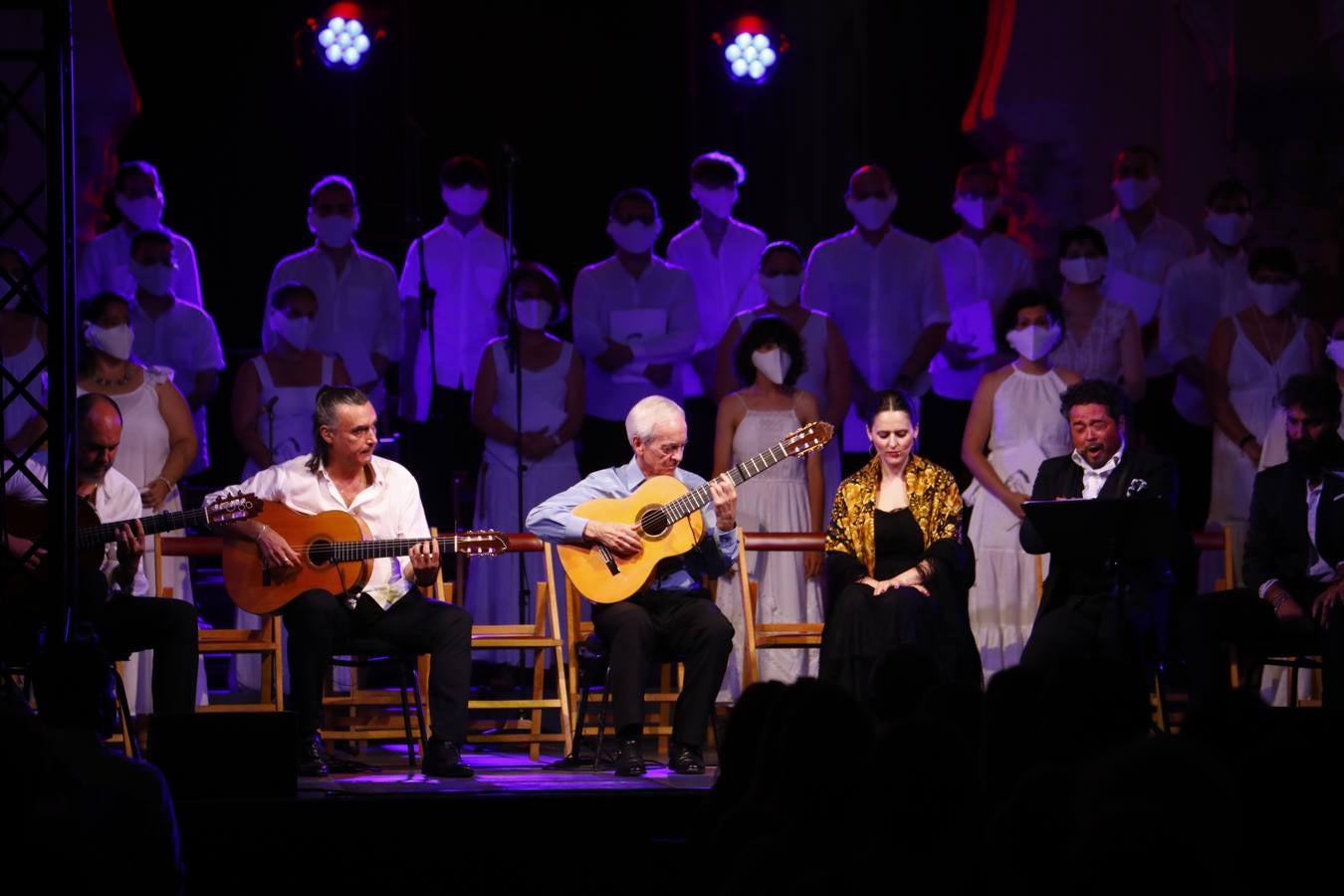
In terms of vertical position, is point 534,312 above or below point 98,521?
above

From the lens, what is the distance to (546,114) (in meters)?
11.7

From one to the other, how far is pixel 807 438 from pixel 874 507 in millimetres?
417

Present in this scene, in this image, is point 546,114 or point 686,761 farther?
point 546,114

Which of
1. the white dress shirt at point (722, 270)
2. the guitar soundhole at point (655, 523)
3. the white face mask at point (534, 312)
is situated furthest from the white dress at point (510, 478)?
the guitar soundhole at point (655, 523)

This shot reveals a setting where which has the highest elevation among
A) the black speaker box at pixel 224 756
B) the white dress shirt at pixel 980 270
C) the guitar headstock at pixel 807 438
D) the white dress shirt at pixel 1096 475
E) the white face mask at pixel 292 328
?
the white dress shirt at pixel 980 270

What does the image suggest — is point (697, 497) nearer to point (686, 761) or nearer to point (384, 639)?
point (686, 761)

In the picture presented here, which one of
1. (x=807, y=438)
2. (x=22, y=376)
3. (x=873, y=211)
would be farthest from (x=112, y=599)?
(x=873, y=211)

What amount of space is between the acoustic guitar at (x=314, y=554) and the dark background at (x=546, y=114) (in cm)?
450

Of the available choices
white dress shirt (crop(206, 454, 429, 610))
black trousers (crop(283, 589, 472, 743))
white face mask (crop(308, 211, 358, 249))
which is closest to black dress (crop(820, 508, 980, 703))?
black trousers (crop(283, 589, 472, 743))

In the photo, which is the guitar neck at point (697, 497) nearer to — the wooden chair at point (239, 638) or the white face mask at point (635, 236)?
the wooden chair at point (239, 638)

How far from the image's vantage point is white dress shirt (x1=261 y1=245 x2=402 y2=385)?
31.8ft

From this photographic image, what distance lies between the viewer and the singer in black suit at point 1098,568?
22.1 ft

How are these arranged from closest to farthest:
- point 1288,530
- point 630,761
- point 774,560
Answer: point 630,761 < point 1288,530 < point 774,560

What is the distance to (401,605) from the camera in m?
6.84
